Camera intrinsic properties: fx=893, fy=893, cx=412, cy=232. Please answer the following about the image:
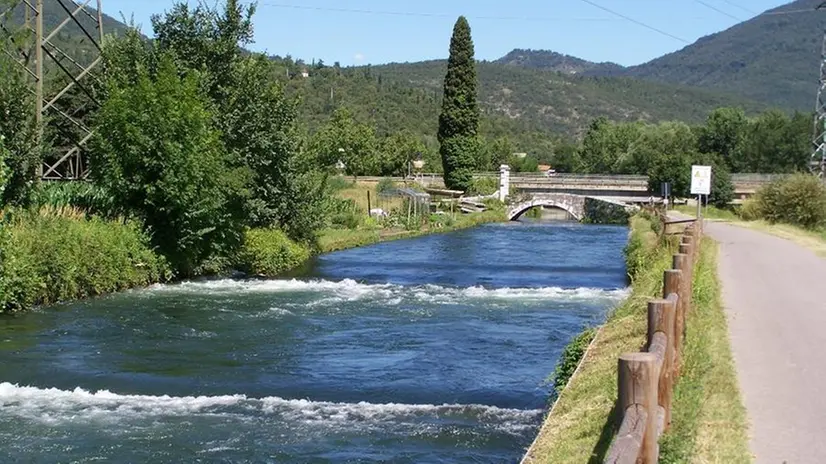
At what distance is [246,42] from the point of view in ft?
101

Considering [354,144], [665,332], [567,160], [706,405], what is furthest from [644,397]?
[567,160]

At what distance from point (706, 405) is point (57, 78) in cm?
4295

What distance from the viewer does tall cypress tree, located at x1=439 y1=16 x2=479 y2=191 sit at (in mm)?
67188

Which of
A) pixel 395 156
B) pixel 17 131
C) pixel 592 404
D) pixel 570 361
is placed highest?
pixel 17 131

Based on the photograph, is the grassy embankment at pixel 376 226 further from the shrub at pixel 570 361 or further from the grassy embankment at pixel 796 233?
the shrub at pixel 570 361

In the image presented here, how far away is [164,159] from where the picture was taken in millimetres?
25625

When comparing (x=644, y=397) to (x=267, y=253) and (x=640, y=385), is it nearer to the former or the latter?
(x=640, y=385)

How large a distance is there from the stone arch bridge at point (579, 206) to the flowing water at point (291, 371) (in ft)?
134

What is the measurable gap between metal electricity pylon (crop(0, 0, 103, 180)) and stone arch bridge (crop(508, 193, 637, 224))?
112 feet

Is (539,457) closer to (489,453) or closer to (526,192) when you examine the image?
(489,453)

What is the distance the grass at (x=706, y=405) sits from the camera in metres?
7.30

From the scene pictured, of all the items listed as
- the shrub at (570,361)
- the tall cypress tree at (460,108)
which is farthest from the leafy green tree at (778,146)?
the shrub at (570,361)

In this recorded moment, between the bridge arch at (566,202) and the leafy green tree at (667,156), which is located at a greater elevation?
the leafy green tree at (667,156)

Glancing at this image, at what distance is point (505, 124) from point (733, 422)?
17314cm
